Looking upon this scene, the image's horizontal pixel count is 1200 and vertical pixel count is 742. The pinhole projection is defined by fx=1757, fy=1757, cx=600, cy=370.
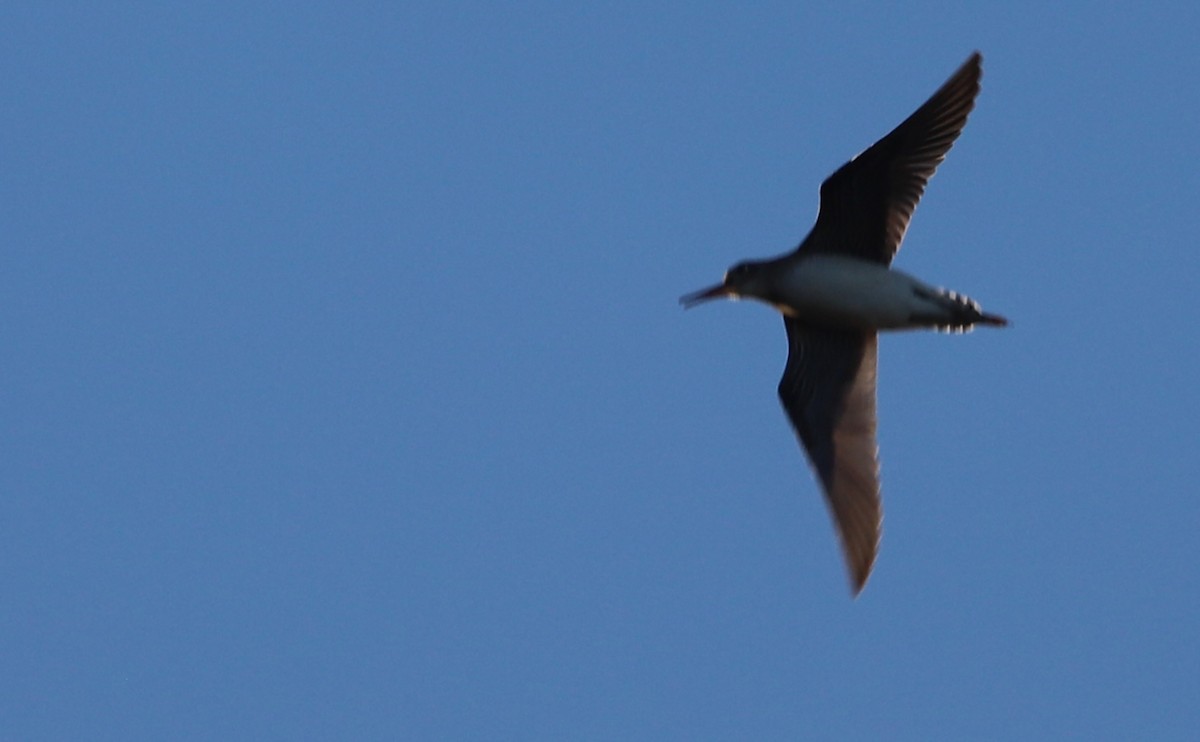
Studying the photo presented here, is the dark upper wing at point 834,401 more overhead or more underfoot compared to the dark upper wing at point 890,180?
more underfoot

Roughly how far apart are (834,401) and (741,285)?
120 centimetres

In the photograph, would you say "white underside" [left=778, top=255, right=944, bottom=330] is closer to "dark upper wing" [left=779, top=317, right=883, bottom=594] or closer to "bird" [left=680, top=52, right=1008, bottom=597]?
"bird" [left=680, top=52, right=1008, bottom=597]

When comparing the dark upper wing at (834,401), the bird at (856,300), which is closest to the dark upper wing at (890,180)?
the bird at (856,300)

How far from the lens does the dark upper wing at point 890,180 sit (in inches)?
506

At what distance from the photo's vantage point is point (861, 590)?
13.0 m

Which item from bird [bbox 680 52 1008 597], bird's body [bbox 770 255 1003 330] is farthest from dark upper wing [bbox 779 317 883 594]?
bird's body [bbox 770 255 1003 330]

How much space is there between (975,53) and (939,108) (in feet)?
1.53

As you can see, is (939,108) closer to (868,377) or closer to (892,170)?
(892,170)

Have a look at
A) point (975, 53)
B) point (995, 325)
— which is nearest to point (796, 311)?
point (995, 325)

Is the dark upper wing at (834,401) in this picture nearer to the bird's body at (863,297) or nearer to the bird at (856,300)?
the bird at (856,300)

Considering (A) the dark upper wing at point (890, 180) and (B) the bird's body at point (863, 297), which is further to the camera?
(B) the bird's body at point (863, 297)

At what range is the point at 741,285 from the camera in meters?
14.2

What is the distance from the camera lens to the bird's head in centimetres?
1405

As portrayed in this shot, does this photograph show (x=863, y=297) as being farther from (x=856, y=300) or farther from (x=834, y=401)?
(x=834, y=401)
